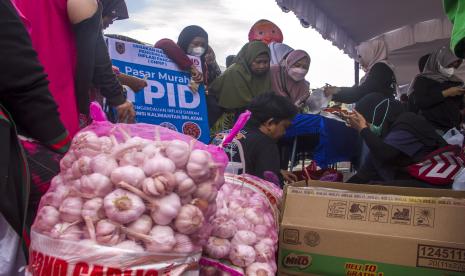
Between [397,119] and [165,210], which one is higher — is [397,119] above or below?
below

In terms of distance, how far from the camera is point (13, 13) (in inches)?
41.5

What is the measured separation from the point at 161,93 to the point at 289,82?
1.59 m

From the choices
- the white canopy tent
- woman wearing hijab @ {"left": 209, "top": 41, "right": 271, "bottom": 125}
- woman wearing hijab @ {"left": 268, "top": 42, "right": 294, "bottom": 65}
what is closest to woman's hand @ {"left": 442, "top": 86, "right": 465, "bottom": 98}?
woman wearing hijab @ {"left": 209, "top": 41, "right": 271, "bottom": 125}

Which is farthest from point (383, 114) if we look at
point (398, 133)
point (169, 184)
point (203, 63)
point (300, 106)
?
point (169, 184)

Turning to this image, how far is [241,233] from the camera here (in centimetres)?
117

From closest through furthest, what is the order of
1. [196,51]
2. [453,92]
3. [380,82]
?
[453,92] → [196,51] → [380,82]

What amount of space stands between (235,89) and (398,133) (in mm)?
1509

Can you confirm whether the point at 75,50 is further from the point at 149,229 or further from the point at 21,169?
the point at 149,229

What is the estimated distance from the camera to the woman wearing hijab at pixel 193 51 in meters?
3.55

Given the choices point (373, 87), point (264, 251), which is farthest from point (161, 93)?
point (264, 251)

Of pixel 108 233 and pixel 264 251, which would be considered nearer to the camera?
pixel 108 233

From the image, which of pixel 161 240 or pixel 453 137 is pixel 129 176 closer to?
pixel 161 240

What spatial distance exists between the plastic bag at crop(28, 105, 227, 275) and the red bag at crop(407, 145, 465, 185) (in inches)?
86.2

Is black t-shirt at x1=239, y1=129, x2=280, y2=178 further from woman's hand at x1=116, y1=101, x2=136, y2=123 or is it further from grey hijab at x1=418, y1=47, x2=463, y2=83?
grey hijab at x1=418, y1=47, x2=463, y2=83
